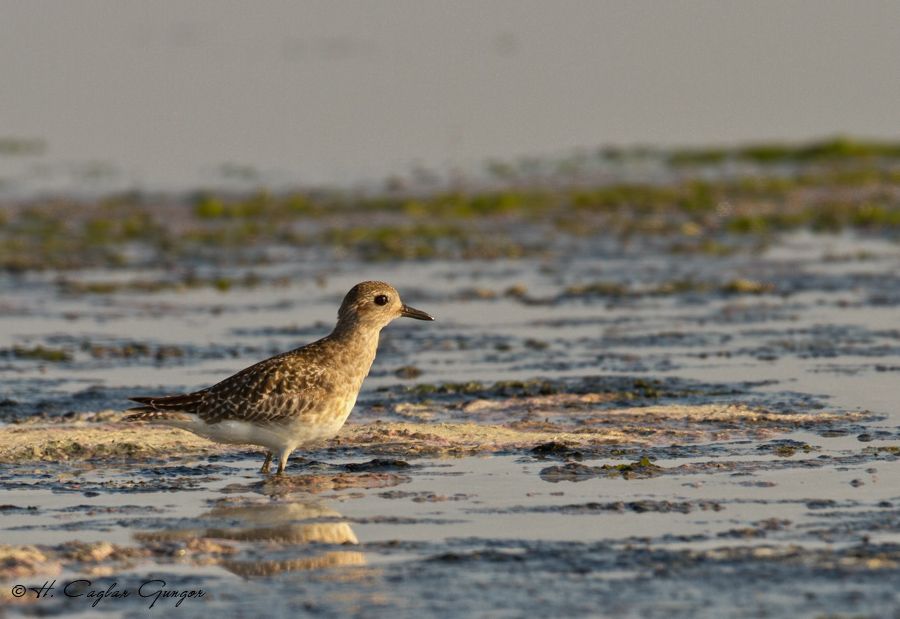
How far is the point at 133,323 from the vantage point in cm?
1666

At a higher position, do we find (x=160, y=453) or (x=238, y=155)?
(x=238, y=155)

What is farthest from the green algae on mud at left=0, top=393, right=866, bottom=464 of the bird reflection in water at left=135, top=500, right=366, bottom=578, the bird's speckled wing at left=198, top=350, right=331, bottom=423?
the bird reflection in water at left=135, top=500, right=366, bottom=578

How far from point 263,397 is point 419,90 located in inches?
1087

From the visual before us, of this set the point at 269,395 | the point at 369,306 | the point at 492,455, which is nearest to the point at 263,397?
the point at 269,395

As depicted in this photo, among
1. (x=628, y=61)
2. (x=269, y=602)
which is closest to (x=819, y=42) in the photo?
(x=628, y=61)

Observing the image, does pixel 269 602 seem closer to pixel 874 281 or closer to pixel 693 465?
pixel 693 465

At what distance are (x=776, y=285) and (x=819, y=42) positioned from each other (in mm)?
25834

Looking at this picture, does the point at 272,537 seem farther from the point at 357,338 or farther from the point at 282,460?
the point at 357,338

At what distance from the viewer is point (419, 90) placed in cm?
3756

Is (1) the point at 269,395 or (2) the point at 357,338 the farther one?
(2) the point at 357,338

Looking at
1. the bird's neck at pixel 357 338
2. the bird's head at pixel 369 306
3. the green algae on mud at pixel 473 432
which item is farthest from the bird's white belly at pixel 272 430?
the bird's head at pixel 369 306

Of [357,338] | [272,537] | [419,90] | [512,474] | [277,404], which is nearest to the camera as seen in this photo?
[272,537]

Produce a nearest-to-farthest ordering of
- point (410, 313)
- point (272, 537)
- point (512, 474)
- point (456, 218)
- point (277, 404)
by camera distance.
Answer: point (272, 537)
point (512, 474)
point (277, 404)
point (410, 313)
point (456, 218)

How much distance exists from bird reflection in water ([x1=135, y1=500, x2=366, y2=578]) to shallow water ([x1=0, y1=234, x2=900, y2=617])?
0.02 metres
